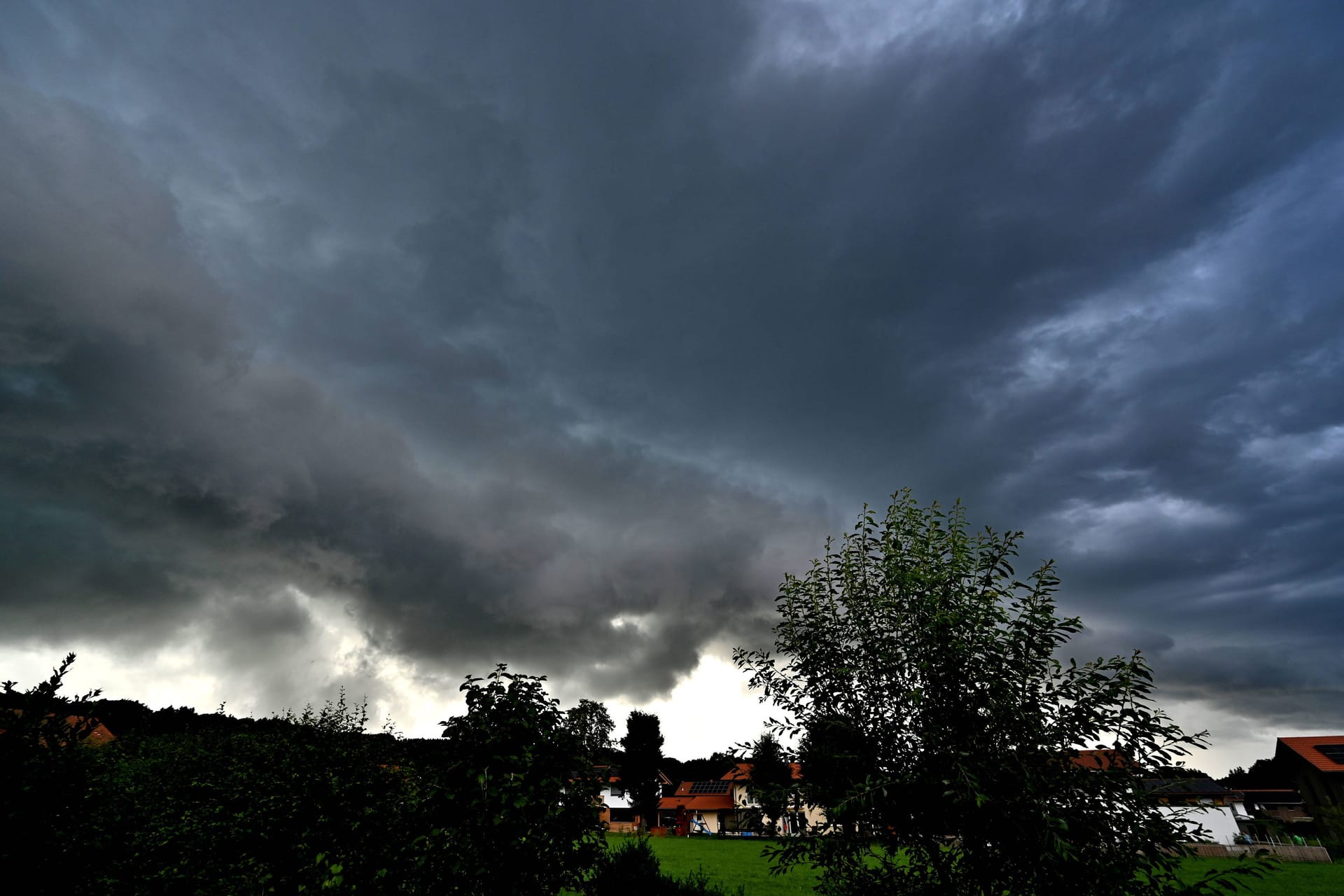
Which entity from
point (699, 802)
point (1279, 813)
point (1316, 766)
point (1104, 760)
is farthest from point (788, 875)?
point (1279, 813)

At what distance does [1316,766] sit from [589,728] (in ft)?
354

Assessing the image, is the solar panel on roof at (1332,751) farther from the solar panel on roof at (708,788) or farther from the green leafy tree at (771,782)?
the green leafy tree at (771,782)

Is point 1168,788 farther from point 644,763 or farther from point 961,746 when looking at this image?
point 644,763

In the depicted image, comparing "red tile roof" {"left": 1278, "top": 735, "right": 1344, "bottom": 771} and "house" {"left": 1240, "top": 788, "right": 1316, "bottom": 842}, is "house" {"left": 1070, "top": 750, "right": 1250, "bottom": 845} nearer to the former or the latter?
"house" {"left": 1240, "top": 788, "right": 1316, "bottom": 842}

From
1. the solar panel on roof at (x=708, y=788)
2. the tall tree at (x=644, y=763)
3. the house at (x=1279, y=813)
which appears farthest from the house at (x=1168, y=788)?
the solar panel on roof at (x=708, y=788)

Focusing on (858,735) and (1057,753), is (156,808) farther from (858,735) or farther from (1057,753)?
(1057,753)

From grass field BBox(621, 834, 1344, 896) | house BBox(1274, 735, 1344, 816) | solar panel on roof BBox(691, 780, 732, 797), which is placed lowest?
grass field BBox(621, 834, 1344, 896)

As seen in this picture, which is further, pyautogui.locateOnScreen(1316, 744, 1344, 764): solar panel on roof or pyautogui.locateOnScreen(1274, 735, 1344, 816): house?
pyautogui.locateOnScreen(1316, 744, 1344, 764): solar panel on roof

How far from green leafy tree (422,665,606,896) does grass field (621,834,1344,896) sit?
19224 millimetres

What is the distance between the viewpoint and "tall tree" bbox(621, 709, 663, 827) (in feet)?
313

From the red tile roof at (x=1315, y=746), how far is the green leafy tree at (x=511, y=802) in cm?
10778

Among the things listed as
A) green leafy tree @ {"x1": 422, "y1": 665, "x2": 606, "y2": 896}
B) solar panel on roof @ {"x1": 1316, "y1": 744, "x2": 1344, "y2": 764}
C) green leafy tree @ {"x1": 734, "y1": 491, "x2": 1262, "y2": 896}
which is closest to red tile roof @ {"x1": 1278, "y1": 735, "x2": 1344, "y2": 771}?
solar panel on roof @ {"x1": 1316, "y1": 744, "x2": 1344, "y2": 764}

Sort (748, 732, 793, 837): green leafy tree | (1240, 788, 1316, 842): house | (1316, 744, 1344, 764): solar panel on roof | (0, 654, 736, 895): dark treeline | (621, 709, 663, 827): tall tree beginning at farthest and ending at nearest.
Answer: (621, 709, 663, 827): tall tree < (1316, 744, 1344, 764): solar panel on roof < (1240, 788, 1316, 842): house < (748, 732, 793, 837): green leafy tree < (0, 654, 736, 895): dark treeline

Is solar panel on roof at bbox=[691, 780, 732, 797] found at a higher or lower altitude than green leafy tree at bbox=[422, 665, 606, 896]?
lower
